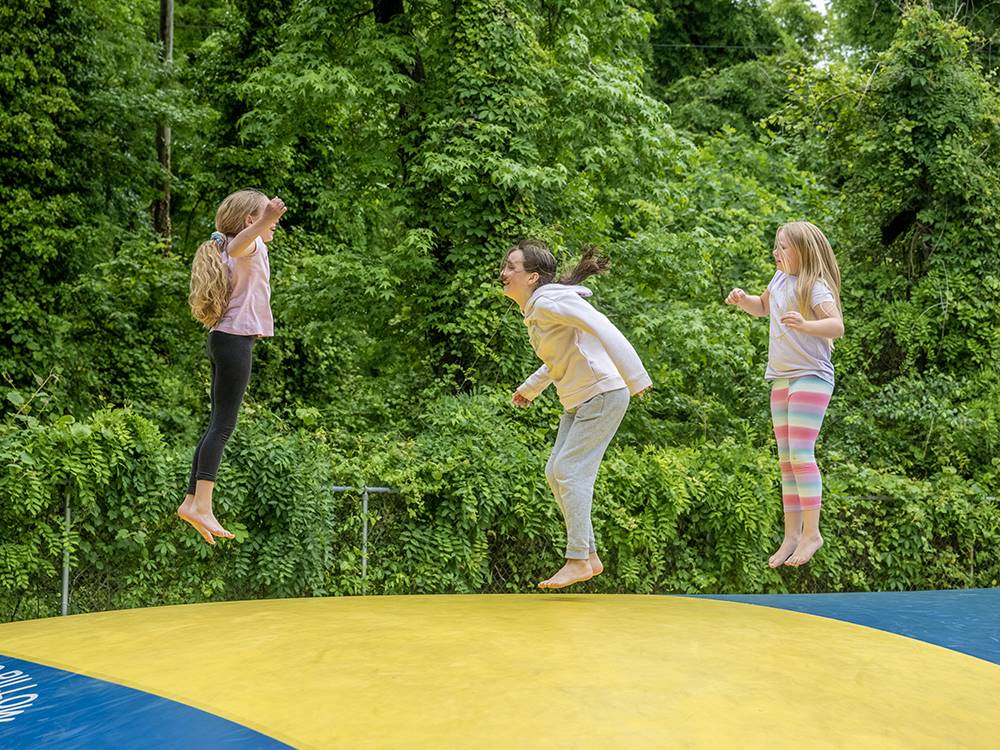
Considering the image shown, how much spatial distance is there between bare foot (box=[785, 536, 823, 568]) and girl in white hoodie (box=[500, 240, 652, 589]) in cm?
107

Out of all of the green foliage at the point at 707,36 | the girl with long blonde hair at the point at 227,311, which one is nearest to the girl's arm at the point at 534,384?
the girl with long blonde hair at the point at 227,311

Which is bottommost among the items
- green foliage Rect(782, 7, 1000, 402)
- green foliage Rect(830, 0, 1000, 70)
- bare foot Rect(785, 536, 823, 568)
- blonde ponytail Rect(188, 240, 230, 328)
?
bare foot Rect(785, 536, 823, 568)

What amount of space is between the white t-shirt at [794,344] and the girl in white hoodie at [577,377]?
0.79 m

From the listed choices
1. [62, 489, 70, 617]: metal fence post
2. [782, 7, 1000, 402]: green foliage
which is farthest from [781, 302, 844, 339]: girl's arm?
[782, 7, 1000, 402]: green foliage

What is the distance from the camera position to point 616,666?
3.82 m

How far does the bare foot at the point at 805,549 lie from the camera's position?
17.7 feet

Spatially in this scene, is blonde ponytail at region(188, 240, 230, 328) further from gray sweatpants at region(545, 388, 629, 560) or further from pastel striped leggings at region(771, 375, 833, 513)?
pastel striped leggings at region(771, 375, 833, 513)

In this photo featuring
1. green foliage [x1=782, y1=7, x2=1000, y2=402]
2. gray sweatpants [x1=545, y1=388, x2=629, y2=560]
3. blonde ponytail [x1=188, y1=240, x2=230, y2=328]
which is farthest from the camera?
green foliage [x1=782, y1=7, x2=1000, y2=402]

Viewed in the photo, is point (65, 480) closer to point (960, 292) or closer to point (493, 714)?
point (493, 714)

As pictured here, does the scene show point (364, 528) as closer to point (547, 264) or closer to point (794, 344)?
point (547, 264)

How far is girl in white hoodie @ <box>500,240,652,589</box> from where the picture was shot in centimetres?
511

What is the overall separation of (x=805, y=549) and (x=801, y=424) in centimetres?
68

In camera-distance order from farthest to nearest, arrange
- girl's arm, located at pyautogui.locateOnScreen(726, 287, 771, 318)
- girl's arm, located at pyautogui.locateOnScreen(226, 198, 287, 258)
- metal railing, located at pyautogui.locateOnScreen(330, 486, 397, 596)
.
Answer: metal railing, located at pyautogui.locateOnScreen(330, 486, 397, 596) → girl's arm, located at pyautogui.locateOnScreen(726, 287, 771, 318) → girl's arm, located at pyautogui.locateOnScreen(226, 198, 287, 258)

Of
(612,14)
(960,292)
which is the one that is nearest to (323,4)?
(612,14)
